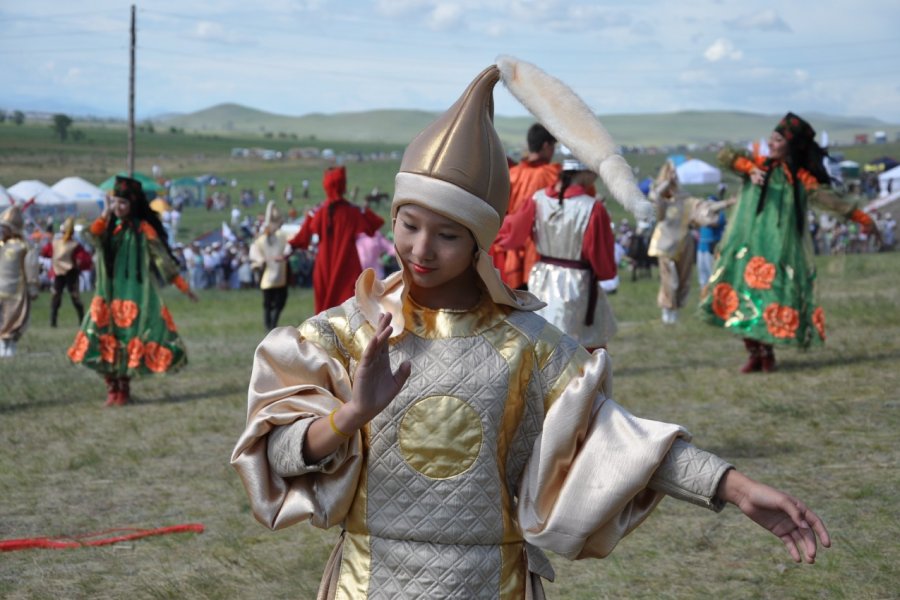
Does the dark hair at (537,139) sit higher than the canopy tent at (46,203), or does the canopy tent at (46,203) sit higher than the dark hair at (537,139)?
the dark hair at (537,139)

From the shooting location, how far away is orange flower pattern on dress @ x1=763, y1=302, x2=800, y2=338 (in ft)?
33.3

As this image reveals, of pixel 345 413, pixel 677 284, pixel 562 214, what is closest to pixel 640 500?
pixel 345 413

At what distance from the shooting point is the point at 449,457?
289cm

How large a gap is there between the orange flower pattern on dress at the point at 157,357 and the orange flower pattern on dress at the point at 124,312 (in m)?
0.25

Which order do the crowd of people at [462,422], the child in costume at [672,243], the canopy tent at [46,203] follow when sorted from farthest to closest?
the canopy tent at [46,203] < the child in costume at [672,243] < the crowd of people at [462,422]

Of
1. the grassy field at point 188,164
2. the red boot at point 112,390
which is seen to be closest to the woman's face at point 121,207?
the red boot at point 112,390

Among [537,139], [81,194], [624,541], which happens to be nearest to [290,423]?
[624,541]

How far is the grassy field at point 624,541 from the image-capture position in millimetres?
5258

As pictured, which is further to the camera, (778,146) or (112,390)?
(112,390)

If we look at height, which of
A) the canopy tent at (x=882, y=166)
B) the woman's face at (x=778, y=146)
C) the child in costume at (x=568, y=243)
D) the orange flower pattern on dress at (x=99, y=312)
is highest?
the woman's face at (x=778, y=146)

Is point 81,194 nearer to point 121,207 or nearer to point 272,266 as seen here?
point 272,266

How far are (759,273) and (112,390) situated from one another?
17.9 ft

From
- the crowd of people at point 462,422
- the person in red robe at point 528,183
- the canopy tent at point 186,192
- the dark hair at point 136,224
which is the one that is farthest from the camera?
the canopy tent at point 186,192

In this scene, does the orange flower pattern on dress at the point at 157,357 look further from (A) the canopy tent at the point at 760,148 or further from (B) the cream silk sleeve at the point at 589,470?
(B) the cream silk sleeve at the point at 589,470
